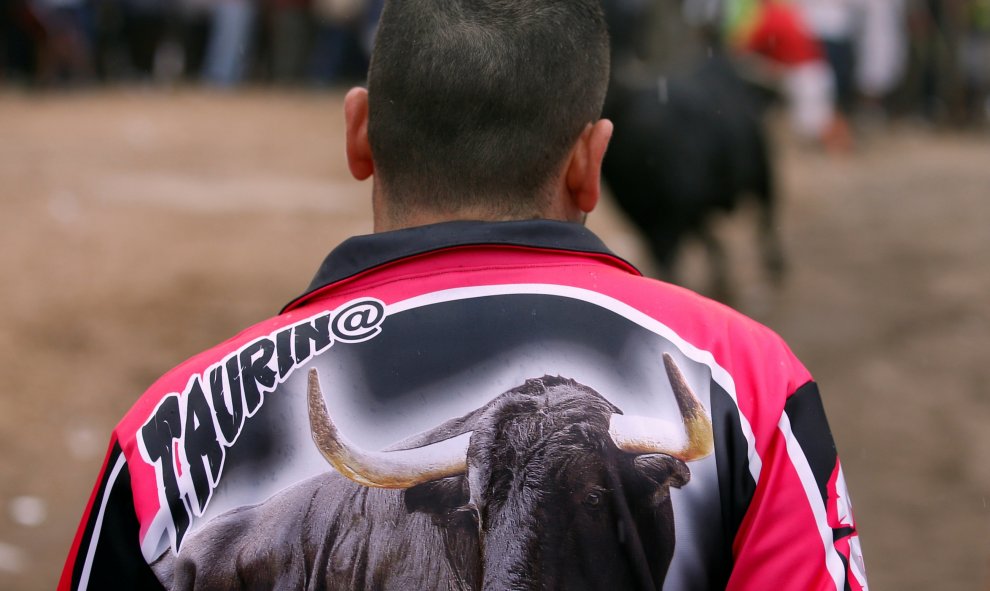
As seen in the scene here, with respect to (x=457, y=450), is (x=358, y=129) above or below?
above

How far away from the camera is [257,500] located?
1.25 metres

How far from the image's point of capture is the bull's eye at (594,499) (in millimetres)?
1215

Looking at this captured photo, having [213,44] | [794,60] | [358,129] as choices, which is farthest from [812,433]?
[213,44]

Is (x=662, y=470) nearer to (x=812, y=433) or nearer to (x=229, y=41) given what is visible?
(x=812, y=433)

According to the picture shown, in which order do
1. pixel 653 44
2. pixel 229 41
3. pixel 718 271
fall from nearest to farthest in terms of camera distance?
pixel 718 271, pixel 653 44, pixel 229 41

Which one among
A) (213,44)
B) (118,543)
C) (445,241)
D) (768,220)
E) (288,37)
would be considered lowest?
(768,220)

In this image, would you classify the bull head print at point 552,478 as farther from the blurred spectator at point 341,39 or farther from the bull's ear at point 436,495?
the blurred spectator at point 341,39

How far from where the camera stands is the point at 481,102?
132cm

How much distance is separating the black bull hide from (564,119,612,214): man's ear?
0.85 ft

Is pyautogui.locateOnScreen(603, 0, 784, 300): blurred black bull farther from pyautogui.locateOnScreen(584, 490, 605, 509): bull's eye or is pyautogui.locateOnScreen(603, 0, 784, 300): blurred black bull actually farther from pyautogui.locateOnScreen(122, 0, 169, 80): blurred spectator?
pyautogui.locateOnScreen(122, 0, 169, 80): blurred spectator

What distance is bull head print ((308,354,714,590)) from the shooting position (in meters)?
1.21

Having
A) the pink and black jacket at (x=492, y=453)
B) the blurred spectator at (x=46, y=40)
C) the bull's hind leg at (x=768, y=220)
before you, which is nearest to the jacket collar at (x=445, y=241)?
the pink and black jacket at (x=492, y=453)

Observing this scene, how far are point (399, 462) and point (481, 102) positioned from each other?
1.32ft

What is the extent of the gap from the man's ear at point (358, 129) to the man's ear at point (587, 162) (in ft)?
0.79
